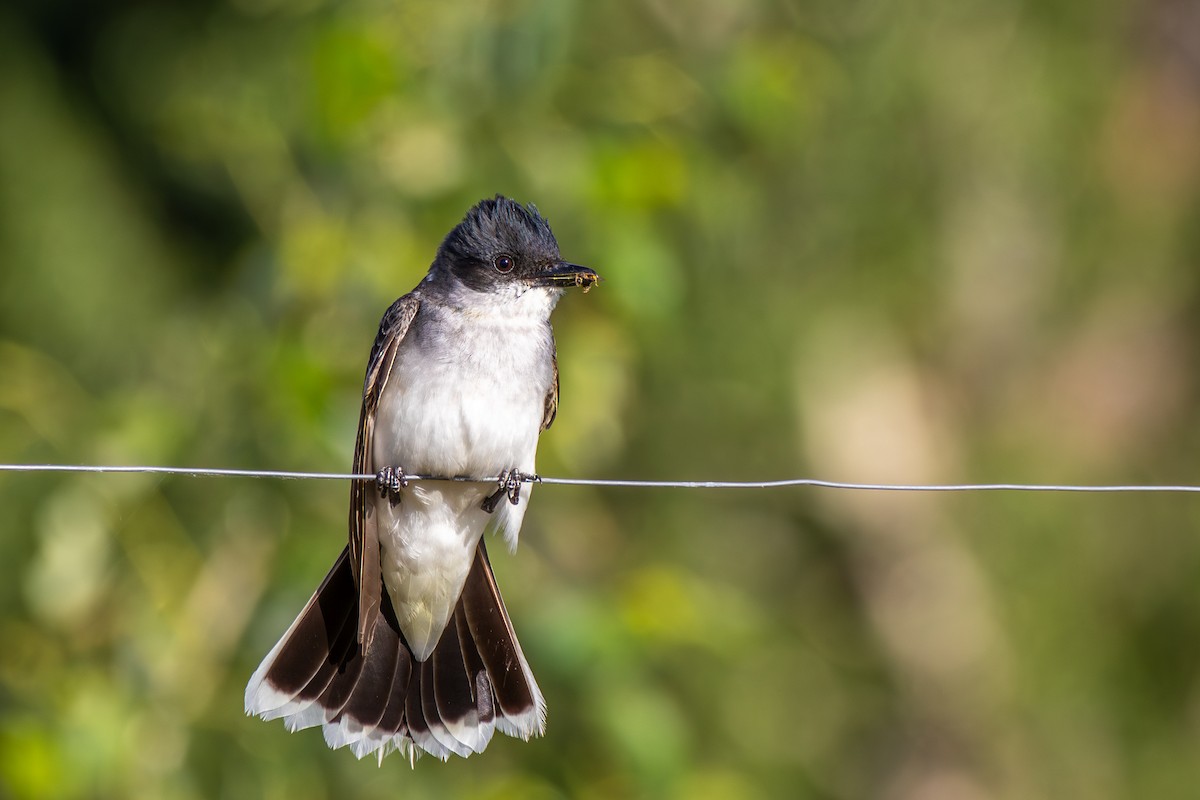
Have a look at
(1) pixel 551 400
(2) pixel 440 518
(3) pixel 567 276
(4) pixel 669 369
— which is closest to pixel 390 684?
(2) pixel 440 518

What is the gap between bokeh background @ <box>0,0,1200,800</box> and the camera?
459 cm

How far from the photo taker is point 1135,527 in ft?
25.2

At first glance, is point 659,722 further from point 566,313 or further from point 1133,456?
point 1133,456

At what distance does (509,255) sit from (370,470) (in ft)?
2.14

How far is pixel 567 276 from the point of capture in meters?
4.03

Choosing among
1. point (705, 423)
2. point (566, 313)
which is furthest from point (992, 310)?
point (566, 313)

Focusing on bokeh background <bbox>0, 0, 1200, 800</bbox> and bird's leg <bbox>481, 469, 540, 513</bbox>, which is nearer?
bird's leg <bbox>481, 469, 540, 513</bbox>

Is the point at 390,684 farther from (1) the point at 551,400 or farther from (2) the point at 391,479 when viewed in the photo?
(1) the point at 551,400

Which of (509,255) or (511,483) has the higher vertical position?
(509,255)

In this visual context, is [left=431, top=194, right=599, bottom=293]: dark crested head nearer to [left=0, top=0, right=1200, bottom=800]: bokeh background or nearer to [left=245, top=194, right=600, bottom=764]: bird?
[left=245, top=194, right=600, bottom=764]: bird

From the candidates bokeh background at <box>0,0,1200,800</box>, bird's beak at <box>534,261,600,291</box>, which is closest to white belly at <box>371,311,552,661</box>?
bird's beak at <box>534,261,600,291</box>

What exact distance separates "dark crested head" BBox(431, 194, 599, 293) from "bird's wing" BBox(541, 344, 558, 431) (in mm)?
192

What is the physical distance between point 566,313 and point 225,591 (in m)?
1.34

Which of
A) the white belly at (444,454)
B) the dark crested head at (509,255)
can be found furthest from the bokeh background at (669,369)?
Result: the dark crested head at (509,255)
